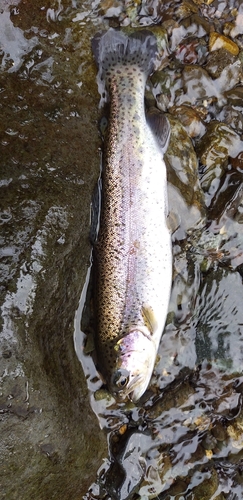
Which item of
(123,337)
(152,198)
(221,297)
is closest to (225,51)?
(152,198)

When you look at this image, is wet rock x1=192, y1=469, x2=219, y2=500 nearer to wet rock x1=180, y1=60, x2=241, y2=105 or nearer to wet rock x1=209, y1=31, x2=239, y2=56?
wet rock x1=180, y1=60, x2=241, y2=105

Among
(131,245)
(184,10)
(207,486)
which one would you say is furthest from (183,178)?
(207,486)

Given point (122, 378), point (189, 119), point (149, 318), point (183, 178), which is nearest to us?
point (122, 378)

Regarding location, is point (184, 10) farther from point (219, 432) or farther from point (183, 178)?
point (219, 432)

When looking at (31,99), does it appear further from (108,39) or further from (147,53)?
(147,53)

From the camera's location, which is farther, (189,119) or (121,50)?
(189,119)
